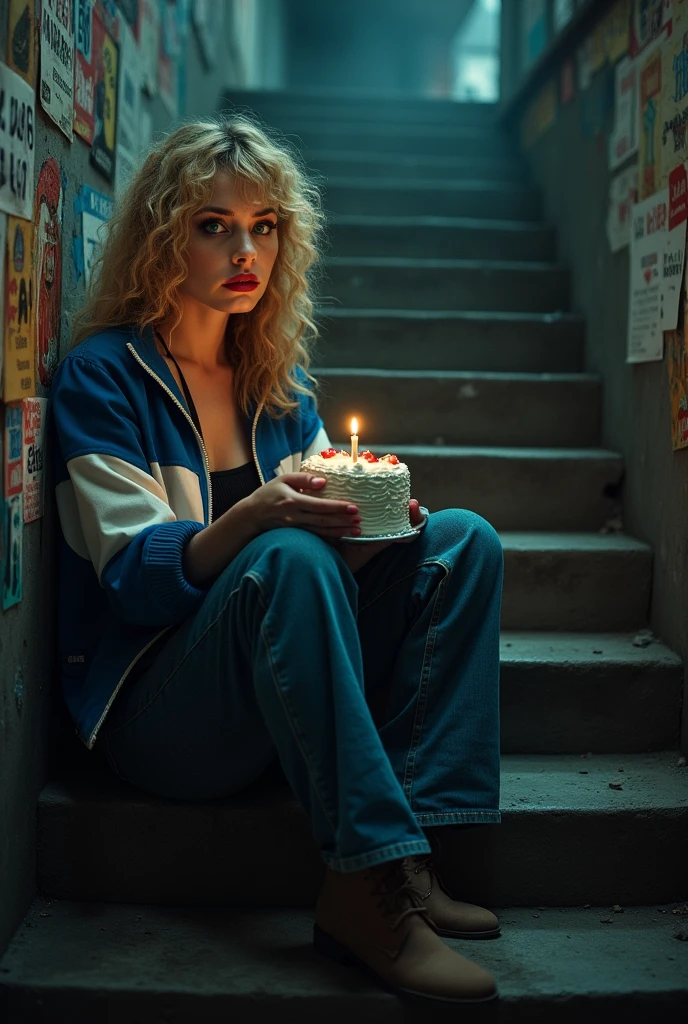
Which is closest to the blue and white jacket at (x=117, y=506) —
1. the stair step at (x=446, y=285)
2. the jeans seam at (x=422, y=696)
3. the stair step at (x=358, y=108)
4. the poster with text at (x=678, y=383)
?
the jeans seam at (x=422, y=696)

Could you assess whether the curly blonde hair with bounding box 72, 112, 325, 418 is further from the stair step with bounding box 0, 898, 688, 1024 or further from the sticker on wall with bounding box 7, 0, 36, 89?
the stair step with bounding box 0, 898, 688, 1024

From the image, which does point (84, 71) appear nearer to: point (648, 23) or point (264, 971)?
point (648, 23)

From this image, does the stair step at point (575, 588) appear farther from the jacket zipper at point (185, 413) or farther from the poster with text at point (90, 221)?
the poster with text at point (90, 221)

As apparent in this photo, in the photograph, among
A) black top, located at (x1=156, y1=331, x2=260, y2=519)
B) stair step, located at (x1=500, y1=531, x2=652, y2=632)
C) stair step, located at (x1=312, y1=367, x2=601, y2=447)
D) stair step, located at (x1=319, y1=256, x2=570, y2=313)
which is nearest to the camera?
black top, located at (x1=156, y1=331, x2=260, y2=519)

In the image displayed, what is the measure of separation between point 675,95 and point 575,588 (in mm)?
1095

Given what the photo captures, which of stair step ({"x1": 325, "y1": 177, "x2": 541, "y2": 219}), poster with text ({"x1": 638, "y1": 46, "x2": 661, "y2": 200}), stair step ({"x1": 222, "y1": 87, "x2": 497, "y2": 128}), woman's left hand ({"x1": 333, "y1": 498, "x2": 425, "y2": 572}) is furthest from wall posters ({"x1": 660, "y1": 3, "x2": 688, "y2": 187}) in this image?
stair step ({"x1": 222, "y1": 87, "x2": 497, "y2": 128})

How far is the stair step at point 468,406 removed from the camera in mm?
2846

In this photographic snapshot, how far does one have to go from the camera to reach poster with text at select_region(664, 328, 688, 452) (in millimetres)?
2053

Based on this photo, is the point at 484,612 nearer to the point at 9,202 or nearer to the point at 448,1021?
the point at 448,1021

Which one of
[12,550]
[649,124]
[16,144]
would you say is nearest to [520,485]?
[649,124]

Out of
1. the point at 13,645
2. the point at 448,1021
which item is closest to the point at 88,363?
the point at 13,645

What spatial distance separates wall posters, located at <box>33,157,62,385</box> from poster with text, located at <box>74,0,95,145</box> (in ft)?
0.68

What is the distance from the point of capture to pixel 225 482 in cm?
182

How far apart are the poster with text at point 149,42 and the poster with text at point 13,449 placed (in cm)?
144
